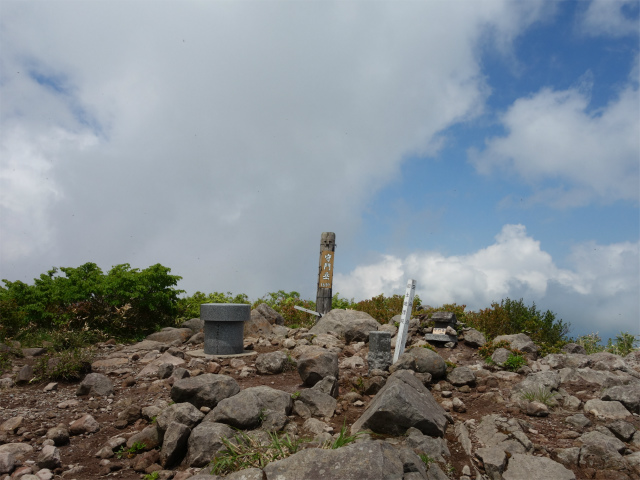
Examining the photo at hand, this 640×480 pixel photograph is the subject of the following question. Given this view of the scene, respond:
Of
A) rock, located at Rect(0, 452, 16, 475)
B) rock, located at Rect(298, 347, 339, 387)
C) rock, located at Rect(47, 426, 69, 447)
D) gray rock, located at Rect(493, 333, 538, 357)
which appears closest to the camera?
rock, located at Rect(0, 452, 16, 475)

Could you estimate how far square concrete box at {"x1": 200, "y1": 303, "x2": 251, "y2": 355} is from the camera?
426 inches

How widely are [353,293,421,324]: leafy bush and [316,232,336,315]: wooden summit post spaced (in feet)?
4.14

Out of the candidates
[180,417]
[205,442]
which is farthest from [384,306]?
[205,442]

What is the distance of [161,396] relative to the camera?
8250 millimetres

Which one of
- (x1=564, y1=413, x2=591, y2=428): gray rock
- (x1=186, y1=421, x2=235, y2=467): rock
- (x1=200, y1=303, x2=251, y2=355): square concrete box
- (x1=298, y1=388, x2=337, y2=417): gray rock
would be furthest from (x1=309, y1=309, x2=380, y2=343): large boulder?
(x1=186, y1=421, x2=235, y2=467): rock

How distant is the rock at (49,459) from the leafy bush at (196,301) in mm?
8365

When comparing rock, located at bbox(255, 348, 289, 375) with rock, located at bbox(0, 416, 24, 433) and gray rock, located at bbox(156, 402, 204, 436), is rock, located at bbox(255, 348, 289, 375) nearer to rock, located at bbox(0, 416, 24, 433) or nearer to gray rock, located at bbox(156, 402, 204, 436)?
gray rock, located at bbox(156, 402, 204, 436)

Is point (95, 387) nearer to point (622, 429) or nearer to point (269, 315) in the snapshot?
point (269, 315)

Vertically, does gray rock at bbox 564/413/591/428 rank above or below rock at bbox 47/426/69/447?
above

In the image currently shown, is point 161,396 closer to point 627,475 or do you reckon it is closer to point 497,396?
point 497,396

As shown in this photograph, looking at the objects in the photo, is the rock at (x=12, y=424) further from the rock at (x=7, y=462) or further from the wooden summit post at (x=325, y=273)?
the wooden summit post at (x=325, y=273)

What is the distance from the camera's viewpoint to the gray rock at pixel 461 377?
8.93 metres

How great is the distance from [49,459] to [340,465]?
162 inches

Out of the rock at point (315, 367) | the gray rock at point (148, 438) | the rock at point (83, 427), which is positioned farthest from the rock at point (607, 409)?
the rock at point (83, 427)
